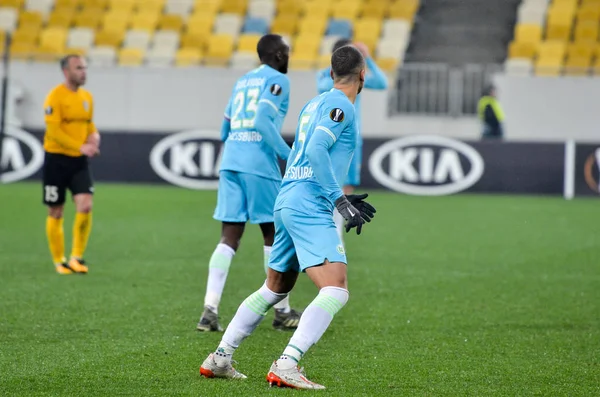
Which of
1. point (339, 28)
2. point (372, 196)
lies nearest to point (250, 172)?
point (372, 196)

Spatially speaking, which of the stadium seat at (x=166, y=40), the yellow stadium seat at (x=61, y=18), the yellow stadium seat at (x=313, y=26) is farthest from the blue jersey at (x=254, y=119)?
the yellow stadium seat at (x=61, y=18)

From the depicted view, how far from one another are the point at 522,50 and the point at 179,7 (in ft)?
27.2

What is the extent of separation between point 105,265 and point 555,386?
6177mm

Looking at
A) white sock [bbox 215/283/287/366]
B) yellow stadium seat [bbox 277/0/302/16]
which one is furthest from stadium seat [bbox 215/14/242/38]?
white sock [bbox 215/283/287/366]

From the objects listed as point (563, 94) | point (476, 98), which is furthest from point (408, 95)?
point (563, 94)

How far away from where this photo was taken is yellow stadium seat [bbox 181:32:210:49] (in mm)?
25062

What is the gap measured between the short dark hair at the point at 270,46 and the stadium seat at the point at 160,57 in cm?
1550

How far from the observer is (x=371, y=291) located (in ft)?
32.0

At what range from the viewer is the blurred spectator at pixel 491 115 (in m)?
20.8

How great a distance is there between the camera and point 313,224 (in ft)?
19.4

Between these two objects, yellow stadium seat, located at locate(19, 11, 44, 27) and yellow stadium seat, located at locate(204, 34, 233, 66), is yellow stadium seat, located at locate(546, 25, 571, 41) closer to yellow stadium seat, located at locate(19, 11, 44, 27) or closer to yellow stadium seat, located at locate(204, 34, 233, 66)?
yellow stadium seat, located at locate(204, 34, 233, 66)

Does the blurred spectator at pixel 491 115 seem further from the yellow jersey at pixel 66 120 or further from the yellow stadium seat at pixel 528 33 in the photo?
the yellow jersey at pixel 66 120

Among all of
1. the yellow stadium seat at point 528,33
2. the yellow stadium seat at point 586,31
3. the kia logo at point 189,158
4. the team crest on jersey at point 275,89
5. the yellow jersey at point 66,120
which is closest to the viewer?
the team crest on jersey at point 275,89

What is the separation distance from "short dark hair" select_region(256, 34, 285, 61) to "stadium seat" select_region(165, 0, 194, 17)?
60.7 feet
